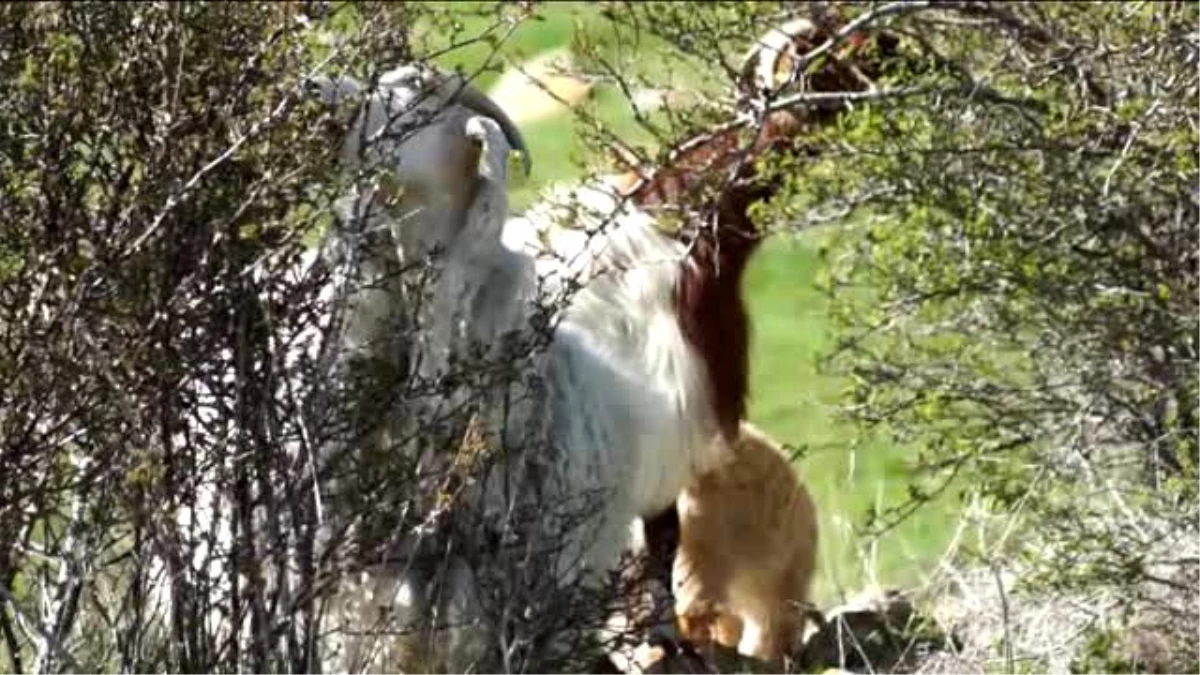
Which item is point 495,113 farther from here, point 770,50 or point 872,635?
point 872,635

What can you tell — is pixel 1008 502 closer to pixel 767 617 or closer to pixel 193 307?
pixel 767 617

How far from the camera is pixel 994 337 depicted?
8.76 metres

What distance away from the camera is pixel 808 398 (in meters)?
9.88

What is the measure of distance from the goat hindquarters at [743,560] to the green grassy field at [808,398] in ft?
0.63

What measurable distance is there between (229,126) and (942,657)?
2.80 meters

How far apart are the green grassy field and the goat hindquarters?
19cm

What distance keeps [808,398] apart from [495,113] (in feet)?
8.59

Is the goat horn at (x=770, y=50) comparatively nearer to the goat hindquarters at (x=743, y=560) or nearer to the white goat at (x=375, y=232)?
the white goat at (x=375, y=232)

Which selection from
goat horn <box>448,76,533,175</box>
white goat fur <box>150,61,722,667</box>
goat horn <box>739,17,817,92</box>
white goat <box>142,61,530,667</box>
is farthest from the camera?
goat horn <box>739,17,817,92</box>

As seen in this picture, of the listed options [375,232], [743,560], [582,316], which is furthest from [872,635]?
[375,232]

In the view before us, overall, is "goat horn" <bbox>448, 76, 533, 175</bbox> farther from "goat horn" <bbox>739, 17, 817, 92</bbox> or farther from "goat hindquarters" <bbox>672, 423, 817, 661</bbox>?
"goat hindquarters" <bbox>672, 423, 817, 661</bbox>

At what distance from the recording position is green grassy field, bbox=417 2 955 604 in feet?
31.1

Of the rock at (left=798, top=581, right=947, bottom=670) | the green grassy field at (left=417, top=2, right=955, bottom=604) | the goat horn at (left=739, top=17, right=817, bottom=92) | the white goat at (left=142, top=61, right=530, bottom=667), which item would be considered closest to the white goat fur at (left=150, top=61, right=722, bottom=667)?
the white goat at (left=142, top=61, right=530, bottom=667)

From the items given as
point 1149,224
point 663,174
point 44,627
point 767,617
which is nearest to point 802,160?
point 663,174
